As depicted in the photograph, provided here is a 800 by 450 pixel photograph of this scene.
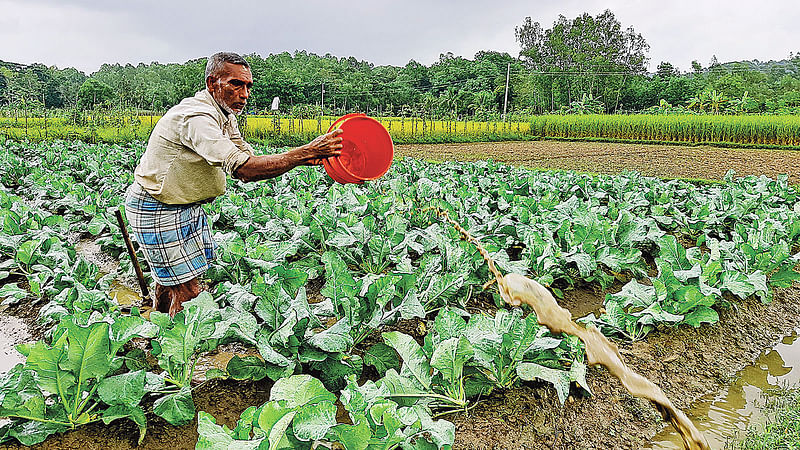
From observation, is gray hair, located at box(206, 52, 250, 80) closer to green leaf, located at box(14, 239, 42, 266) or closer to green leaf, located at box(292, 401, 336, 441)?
green leaf, located at box(292, 401, 336, 441)

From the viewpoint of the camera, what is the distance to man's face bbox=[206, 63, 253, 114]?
2.87 m

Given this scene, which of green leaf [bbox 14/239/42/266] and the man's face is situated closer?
the man's face

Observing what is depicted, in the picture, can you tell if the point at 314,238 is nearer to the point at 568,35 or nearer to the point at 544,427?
the point at 544,427

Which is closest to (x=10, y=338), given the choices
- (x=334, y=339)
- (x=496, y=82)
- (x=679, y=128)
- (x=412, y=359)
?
(x=334, y=339)

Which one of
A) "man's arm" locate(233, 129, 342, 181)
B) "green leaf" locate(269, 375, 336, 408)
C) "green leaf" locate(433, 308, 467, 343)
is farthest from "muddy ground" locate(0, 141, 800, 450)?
"man's arm" locate(233, 129, 342, 181)

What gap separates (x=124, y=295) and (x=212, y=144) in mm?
2256

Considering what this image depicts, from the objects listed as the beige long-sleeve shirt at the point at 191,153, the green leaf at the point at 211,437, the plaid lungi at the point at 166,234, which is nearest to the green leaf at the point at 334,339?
the green leaf at the point at 211,437

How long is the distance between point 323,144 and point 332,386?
1130 millimetres

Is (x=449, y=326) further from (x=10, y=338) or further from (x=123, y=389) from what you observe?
(x=10, y=338)

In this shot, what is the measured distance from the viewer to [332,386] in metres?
2.54

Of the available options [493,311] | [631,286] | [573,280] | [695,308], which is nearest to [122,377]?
[493,311]

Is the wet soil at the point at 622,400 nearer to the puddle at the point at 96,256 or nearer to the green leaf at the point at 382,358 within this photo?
the green leaf at the point at 382,358

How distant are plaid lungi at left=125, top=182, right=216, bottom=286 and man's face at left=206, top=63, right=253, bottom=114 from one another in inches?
26.2

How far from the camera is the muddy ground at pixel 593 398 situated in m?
2.26
